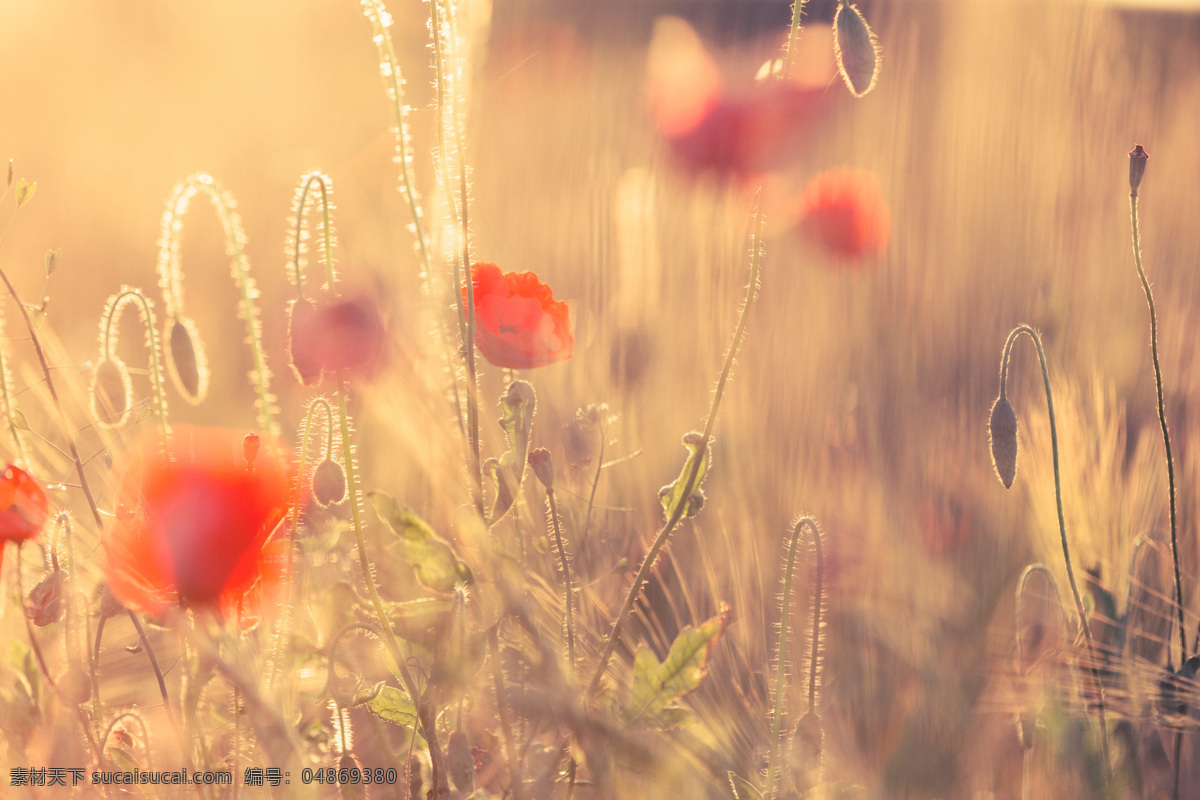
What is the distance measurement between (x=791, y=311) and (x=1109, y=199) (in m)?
0.53

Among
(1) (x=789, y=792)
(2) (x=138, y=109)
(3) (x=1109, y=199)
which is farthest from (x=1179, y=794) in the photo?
(2) (x=138, y=109)

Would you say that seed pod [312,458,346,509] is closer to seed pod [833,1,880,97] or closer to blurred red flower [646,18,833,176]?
seed pod [833,1,880,97]

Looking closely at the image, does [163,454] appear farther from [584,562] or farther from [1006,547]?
[1006,547]

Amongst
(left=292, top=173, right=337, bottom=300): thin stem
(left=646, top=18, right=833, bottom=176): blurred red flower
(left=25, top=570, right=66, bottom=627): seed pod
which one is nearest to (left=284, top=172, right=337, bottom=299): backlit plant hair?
(left=292, top=173, right=337, bottom=300): thin stem

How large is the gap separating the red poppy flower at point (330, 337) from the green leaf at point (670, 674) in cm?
23

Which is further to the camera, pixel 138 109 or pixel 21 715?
pixel 138 109

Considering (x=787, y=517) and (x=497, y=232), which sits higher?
(x=497, y=232)

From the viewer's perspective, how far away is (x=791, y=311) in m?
1.17

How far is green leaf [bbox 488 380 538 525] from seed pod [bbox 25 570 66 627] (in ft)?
0.80

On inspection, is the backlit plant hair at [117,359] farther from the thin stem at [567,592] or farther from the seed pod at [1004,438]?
the seed pod at [1004,438]

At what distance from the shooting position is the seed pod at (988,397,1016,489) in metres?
0.64

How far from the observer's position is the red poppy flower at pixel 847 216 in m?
1.12

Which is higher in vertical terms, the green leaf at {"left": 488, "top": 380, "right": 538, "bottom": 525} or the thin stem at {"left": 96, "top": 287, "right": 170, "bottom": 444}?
the thin stem at {"left": 96, "top": 287, "right": 170, "bottom": 444}

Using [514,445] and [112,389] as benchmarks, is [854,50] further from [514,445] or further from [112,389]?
[112,389]
